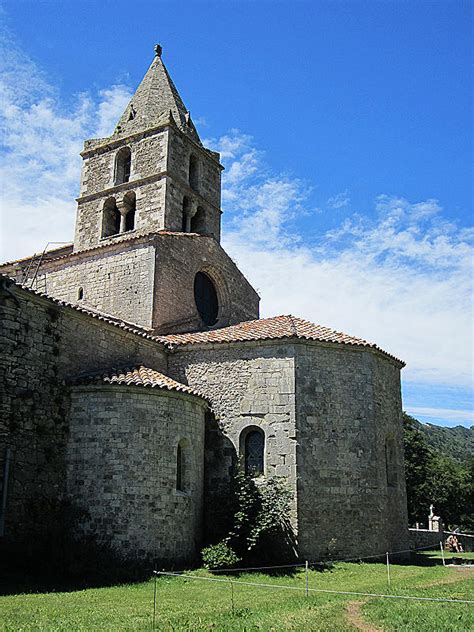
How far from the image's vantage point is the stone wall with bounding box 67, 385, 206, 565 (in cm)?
1538

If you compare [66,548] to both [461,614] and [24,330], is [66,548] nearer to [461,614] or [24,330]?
[24,330]

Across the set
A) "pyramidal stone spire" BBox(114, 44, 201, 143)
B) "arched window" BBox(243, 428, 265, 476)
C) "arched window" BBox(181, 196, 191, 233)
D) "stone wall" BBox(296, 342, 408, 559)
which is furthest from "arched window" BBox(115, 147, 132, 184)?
"arched window" BBox(243, 428, 265, 476)

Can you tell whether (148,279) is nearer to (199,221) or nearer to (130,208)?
(130,208)

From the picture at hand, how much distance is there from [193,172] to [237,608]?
20.9 meters

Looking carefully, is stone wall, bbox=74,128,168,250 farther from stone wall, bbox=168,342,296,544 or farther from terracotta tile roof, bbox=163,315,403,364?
stone wall, bbox=168,342,296,544

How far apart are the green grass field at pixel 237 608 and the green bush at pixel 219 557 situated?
3.41 feet

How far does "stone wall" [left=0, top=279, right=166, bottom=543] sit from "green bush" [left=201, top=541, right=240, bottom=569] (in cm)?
402

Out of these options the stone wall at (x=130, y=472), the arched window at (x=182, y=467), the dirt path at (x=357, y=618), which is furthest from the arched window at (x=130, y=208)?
the dirt path at (x=357, y=618)

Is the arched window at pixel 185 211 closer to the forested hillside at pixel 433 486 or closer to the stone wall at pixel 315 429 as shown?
the stone wall at pixel 315 429

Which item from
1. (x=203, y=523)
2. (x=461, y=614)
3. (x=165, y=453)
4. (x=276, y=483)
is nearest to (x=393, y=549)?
(x=276, y=483)

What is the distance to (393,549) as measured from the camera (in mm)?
19625

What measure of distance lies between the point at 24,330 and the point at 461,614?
11.4 meters

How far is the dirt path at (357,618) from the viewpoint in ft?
31.0

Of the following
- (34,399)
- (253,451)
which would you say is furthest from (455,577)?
(34,399)
